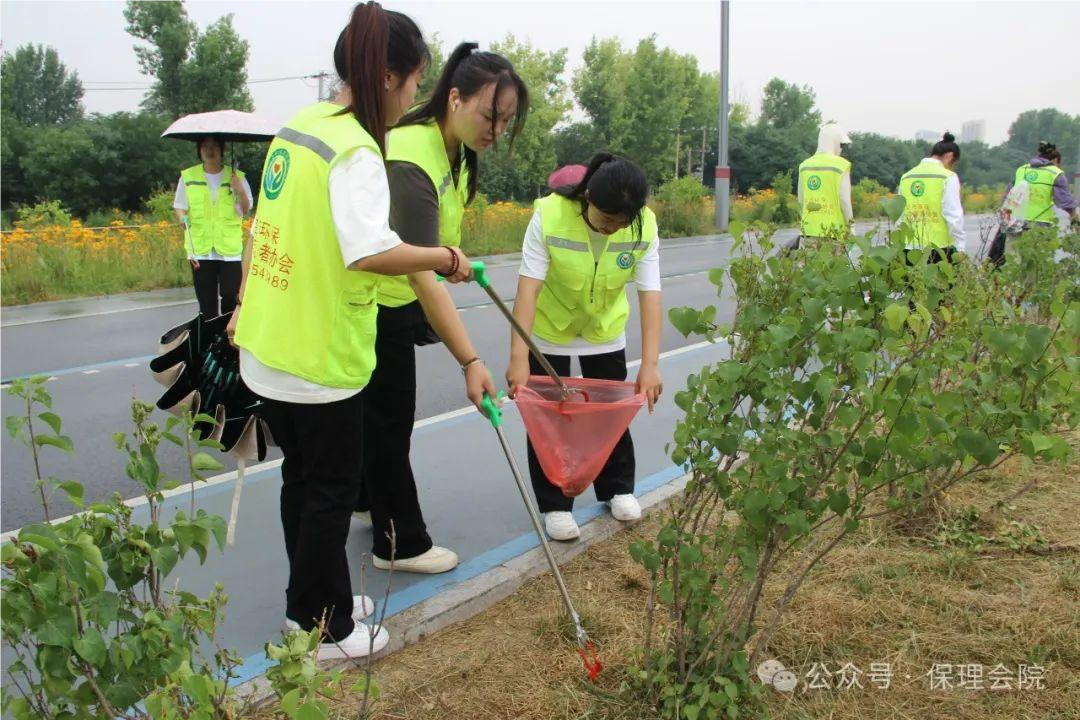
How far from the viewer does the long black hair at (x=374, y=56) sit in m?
2.18

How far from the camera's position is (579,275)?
10.5 feet

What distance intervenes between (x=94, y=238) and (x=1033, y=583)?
12.5 m

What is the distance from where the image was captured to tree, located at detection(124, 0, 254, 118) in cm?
3531

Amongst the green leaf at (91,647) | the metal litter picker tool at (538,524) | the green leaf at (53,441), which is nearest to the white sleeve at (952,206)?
the metal litter picker tool at (538,524)

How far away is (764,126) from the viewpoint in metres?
44.5

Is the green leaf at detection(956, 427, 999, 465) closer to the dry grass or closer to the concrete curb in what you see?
the dry grass

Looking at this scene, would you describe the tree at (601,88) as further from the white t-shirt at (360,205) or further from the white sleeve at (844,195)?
the white t-shirt at (360,205)

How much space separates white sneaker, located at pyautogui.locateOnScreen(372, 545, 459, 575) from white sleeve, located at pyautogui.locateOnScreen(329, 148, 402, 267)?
4.46ft

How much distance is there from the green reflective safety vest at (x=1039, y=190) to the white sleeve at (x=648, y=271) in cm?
631

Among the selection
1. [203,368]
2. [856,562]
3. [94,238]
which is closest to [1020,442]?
[856,562]

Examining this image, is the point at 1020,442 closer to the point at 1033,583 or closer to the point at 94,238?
the point at 1033,583

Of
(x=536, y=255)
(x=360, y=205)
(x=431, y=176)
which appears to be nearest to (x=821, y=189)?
(x=536, y=255)

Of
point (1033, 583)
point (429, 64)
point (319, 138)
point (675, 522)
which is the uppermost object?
point (429, 64)

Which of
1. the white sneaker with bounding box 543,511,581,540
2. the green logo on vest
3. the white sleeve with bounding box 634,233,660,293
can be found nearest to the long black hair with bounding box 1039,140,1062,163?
the white sleeve with bounding box 634,233,660,293
